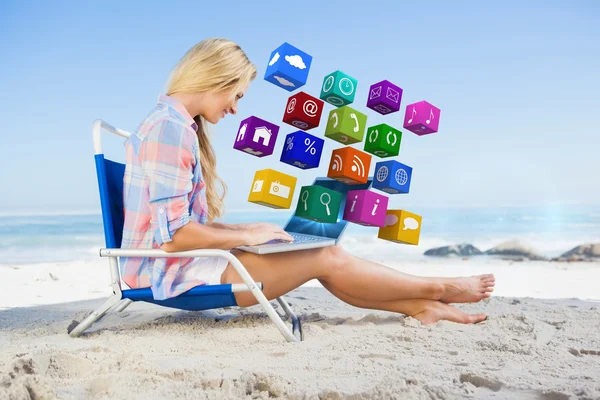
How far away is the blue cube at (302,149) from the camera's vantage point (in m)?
2.65

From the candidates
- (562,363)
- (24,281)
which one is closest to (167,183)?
(562,363)

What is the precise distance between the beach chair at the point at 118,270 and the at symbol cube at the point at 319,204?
21.4 inches

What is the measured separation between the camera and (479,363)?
6.23 ft

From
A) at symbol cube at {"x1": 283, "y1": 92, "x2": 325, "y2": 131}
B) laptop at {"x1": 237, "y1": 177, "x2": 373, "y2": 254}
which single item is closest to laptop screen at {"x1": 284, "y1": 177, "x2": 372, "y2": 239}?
laptop at {"x1": 237, "y1": 177, "x2": 373, "y2": 254}

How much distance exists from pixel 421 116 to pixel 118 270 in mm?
1721

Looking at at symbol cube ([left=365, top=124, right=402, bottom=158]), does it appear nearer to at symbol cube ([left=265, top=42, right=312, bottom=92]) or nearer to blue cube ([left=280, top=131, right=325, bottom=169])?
blue cube ([left=280, top=131, right=325, bottom=169])

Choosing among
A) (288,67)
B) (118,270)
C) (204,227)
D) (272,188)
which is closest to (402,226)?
(272,188)

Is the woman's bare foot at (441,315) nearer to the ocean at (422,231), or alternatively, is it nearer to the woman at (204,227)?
the woman at (204,227)

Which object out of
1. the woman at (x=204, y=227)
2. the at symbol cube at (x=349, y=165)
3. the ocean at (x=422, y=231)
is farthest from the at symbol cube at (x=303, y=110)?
the ocean at (x=422, y=231)

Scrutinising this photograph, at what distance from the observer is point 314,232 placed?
2668 mm

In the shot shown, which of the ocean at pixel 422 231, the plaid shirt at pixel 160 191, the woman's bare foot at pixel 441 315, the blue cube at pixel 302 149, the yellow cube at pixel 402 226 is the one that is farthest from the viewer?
the ocean at pixel 422 231

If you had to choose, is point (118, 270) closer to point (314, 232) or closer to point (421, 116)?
point (314, 232)

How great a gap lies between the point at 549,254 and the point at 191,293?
30.6ft

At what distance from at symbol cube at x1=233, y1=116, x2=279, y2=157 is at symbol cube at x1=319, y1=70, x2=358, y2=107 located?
338 mm
